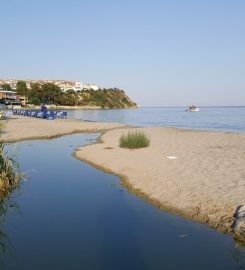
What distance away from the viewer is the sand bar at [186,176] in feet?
30.0

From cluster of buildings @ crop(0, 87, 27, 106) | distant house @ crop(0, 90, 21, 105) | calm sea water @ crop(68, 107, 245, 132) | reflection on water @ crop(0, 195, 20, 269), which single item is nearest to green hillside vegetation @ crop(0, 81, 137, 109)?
cluster of buildings @ crop(0, 87, 27, 106)

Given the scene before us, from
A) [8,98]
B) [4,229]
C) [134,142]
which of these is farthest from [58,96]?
[4,229]

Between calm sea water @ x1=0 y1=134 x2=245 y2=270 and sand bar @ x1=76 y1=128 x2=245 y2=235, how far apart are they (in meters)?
0.58

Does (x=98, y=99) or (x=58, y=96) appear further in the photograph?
(x=98, y=99)

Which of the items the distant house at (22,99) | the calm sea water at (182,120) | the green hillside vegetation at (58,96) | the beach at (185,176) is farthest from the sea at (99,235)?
the green hillside vegetation at (58,96)

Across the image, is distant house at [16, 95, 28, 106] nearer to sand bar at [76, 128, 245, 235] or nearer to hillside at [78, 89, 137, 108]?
hillside at [78, 89, 137, 108]

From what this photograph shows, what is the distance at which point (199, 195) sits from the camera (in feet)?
33.4

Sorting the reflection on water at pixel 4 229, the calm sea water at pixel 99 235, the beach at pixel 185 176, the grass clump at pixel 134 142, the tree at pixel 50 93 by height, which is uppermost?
the tree at pixel 50 93

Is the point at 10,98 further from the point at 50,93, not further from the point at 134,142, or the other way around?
the point at 134,142

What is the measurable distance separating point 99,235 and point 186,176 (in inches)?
211

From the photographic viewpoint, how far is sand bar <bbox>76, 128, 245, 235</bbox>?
9.16 m

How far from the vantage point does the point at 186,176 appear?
12.5 metres

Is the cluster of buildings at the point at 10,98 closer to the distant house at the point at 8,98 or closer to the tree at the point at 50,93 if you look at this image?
the distant house at the point at 8,98

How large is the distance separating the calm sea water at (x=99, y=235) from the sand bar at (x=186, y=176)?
58 centimetres
